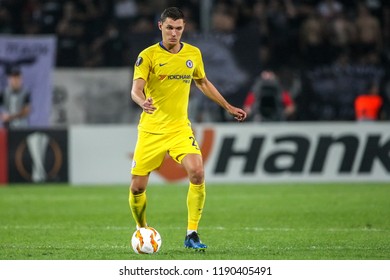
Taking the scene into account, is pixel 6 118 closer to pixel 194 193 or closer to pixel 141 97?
pixel 194 193

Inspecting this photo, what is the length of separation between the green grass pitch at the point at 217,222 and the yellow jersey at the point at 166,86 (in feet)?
4.03

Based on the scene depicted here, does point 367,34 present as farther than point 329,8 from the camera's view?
No

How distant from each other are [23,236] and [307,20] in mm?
13436

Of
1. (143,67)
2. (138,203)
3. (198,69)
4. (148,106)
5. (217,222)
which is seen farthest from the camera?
(217,222)

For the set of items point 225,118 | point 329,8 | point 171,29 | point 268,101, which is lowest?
point 225,118

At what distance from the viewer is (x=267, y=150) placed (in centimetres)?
1994

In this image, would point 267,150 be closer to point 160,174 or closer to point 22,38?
point 160,174

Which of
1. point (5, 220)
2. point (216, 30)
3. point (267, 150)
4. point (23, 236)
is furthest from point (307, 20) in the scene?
point (23, 236)

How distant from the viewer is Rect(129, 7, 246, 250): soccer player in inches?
405

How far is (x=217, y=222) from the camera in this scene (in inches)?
540

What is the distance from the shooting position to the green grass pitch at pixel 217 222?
1013cm

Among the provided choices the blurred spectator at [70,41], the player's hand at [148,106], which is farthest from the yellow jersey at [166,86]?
the blurred spectator at [70,41]

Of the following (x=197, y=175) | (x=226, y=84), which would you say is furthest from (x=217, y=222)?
(x=226, y=84)

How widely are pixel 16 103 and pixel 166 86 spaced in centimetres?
1189
